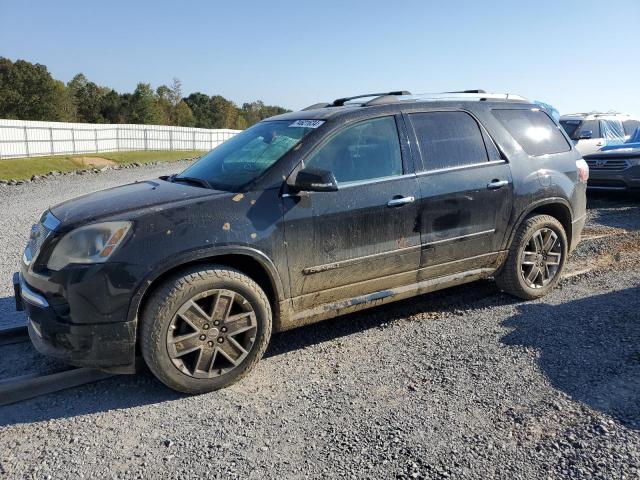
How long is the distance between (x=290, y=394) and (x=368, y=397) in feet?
1.73

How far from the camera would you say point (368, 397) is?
136 inches

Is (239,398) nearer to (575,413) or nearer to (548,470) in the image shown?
(548,470)

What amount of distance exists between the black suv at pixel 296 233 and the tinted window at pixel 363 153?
11 mm

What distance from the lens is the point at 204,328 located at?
3.48 m

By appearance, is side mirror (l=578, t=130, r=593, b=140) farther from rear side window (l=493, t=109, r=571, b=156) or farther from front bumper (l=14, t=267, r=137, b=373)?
front bumper (l=14, t=267, r=137, b=373)

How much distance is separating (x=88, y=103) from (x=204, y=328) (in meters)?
70.1

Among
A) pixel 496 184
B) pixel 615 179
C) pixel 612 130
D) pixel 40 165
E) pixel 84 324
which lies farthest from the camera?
pixel 40 165

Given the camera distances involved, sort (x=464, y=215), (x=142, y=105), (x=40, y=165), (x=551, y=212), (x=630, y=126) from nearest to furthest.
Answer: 1. (x=464, y=215)
2. (x=551, y=212)
3. (x=630, y=126)
4. (x=40, y=165)
5. (x=142, y=105)

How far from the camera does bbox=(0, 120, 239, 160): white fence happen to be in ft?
88.9

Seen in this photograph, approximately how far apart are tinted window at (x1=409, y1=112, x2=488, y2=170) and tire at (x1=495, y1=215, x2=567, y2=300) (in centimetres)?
87

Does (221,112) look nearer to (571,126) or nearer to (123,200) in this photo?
(571,126)

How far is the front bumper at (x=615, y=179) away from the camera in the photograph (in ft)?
35.3

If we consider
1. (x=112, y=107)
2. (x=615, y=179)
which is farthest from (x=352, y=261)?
(x=112, y=107)

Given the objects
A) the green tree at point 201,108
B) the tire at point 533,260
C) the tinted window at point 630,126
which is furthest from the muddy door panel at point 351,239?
the green tree at point 201,108
